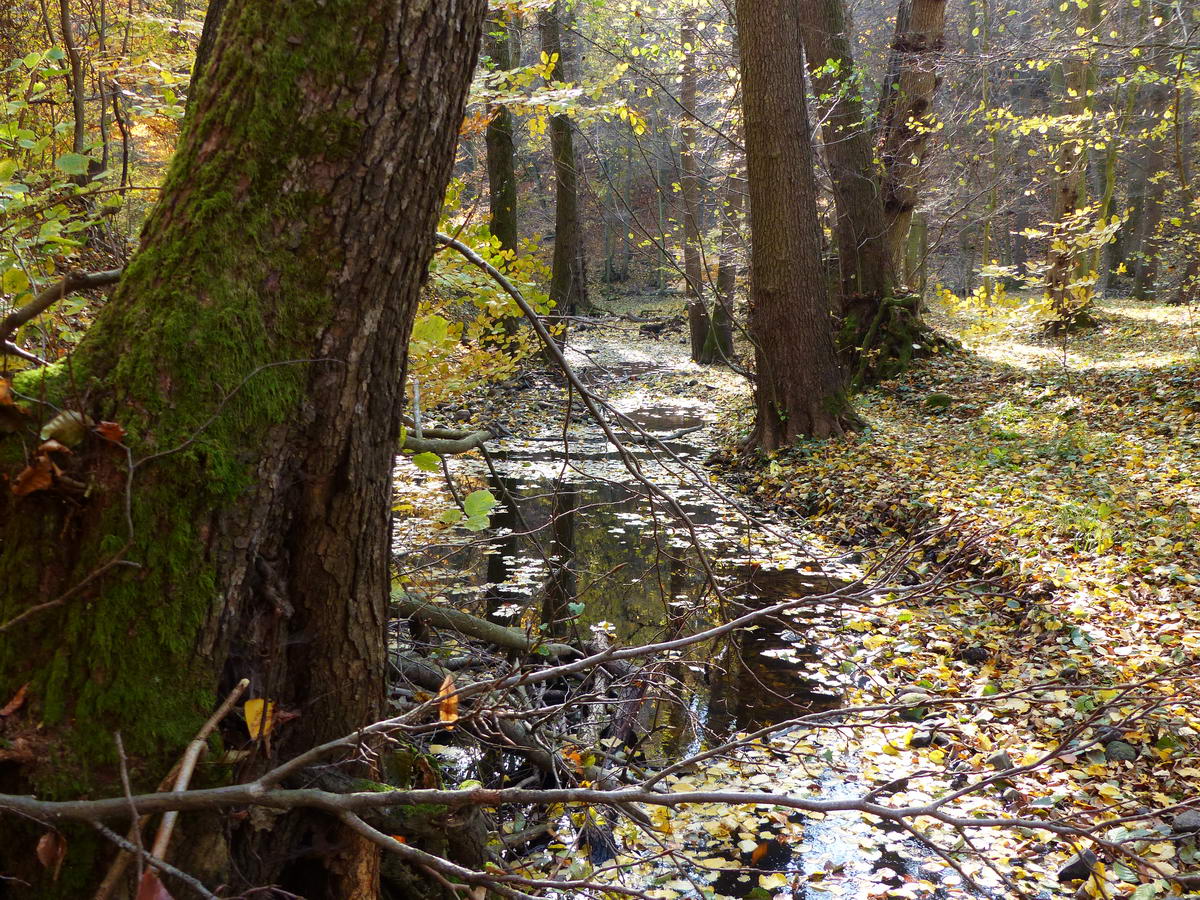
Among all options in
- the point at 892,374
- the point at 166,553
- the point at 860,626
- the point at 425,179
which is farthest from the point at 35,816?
the point at 892,374

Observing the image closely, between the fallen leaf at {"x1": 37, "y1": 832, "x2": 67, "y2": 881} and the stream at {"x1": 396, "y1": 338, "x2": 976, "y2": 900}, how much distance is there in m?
1.28

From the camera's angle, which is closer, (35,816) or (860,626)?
(35,816)

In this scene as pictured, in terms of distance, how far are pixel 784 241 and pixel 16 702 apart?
8610mm

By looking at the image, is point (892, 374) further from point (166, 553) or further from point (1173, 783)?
point (166, 553)

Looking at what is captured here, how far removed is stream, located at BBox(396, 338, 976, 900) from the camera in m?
3.13

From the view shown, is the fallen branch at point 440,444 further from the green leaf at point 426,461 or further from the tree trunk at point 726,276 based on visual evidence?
the tree trunk at point 726,276

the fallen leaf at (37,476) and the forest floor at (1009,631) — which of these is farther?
the forest floor at (1009,631)

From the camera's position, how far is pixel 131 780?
1617mm

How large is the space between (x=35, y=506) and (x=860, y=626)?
16.1 feet

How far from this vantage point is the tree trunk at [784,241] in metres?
8.84

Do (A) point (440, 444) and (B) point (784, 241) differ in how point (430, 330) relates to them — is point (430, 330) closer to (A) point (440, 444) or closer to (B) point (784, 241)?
(A) point (440, 444)

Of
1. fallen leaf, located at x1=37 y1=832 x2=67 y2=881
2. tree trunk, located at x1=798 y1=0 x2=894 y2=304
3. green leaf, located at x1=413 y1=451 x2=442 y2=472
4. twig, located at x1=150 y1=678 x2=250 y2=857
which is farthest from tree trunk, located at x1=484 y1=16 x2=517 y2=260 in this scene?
fallen leaf, located at x1=37 y1=832 x2=67 y2=881

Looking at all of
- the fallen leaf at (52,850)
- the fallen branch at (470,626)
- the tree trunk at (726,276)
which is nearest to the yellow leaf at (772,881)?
the fallen branch at (470,626)

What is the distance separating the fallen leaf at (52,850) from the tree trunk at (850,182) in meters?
11.3
